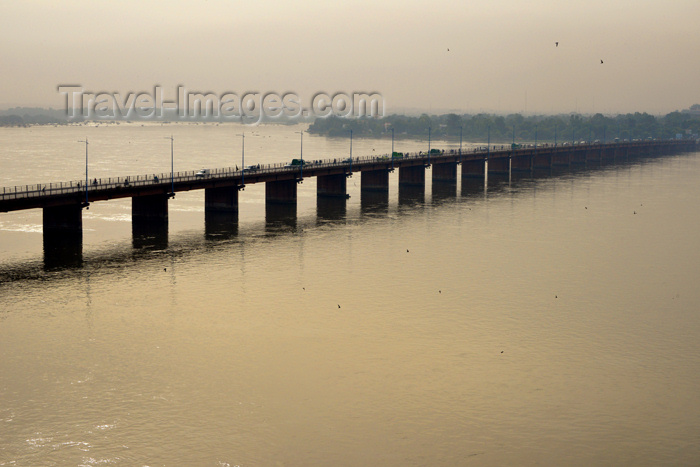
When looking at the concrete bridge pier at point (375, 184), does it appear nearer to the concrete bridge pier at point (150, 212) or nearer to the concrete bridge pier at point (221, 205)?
the concrete bridge pier at point (221, 205)

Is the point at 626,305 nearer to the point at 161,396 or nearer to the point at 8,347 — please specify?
the point at 161,396

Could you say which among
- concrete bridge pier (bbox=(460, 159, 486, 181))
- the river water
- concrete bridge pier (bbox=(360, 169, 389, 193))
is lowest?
the river water

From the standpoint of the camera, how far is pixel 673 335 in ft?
200

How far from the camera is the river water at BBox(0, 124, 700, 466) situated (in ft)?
139

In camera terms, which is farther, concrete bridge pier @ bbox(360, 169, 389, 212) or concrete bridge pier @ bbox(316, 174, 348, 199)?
concrete bridge pier @ bbox(360, 169, 389, 212)

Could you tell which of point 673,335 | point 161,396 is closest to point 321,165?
point 673,335

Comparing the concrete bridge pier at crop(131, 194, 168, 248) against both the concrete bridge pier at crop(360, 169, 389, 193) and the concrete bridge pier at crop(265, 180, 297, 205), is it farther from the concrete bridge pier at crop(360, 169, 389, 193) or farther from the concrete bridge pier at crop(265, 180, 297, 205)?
the concrete bridge pier at crop(360, 169, 389, 193)

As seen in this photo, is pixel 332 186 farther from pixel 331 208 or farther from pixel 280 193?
pixel 280 193

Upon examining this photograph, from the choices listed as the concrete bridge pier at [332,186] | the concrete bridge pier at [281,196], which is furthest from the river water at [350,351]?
the concrete bridge pier at [332,186]

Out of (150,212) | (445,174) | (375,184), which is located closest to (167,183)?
(150,212)

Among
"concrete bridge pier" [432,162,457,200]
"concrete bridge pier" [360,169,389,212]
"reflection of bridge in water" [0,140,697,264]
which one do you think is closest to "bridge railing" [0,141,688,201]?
"reflection of bridge in water" [0,140,697,264]

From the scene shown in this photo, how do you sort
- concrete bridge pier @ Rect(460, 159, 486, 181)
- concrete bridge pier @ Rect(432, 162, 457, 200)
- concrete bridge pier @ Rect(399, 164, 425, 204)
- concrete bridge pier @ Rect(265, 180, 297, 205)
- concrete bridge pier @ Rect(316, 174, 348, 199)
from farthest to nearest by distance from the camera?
concrete bridge pier @ Rect(460, 159, 486, 181)
concrete bridge pier @ Rect(432, 162, 457, 200)
concrete bridge pier @ Rect(399, 164, 425, 204)
concrete bridge pier @ Rect(316, 174, 348, 199)
concrete bridge pier @ Rect(265, 180, 297, 205)

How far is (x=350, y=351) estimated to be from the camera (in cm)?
5559

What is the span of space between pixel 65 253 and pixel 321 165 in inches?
2490
